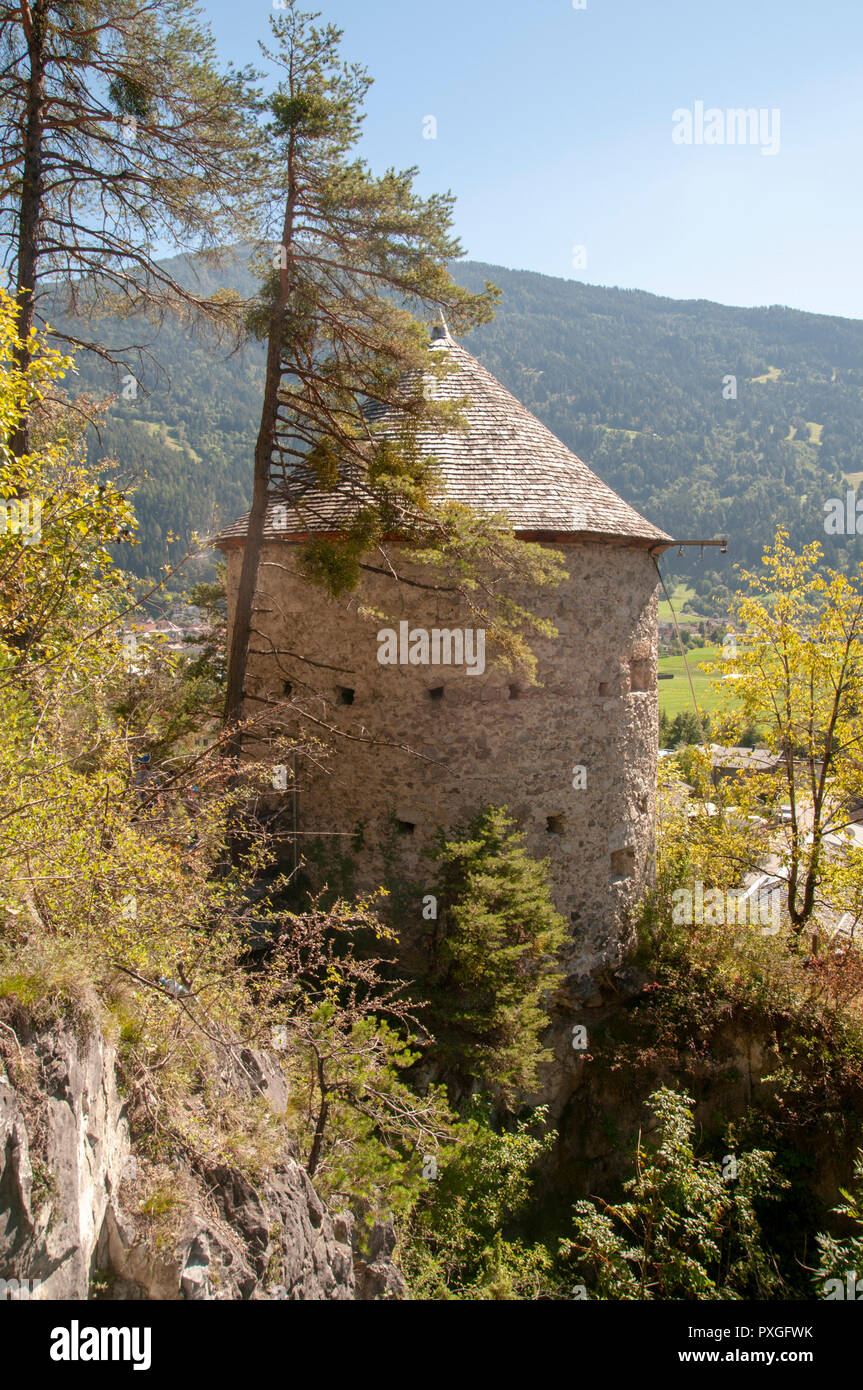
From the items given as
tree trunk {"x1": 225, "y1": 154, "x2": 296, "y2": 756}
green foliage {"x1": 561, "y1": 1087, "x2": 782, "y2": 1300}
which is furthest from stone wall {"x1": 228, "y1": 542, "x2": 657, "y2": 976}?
green foliage {"x1": 561, "y1": 1087, "x2": 782, "y2": 1300}

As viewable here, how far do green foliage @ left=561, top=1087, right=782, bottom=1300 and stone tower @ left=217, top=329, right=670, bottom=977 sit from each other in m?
2.81

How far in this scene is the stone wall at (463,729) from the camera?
31.0ft

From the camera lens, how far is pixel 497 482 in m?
9.70

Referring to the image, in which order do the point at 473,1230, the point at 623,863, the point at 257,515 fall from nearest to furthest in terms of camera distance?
the point at 473,1230
the point at 257,515
the point at 623,863

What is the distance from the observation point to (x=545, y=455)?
10.7m

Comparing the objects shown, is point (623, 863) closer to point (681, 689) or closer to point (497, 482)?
point (497, 482)

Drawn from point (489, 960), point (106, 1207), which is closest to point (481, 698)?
point (489, 960)

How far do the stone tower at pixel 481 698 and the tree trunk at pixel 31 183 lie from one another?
3191 mm

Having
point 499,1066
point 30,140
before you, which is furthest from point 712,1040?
point 30,140

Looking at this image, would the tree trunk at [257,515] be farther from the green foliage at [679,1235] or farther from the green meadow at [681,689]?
the green meadow at [681,689]

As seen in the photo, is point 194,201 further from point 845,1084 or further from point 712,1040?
point 845,1084

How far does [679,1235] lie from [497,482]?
8.49 meters

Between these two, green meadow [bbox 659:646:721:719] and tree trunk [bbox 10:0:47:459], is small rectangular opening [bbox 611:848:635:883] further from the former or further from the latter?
green meadow [bbox 659:646:721:719]

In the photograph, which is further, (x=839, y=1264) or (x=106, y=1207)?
(x=839, y=1264)
